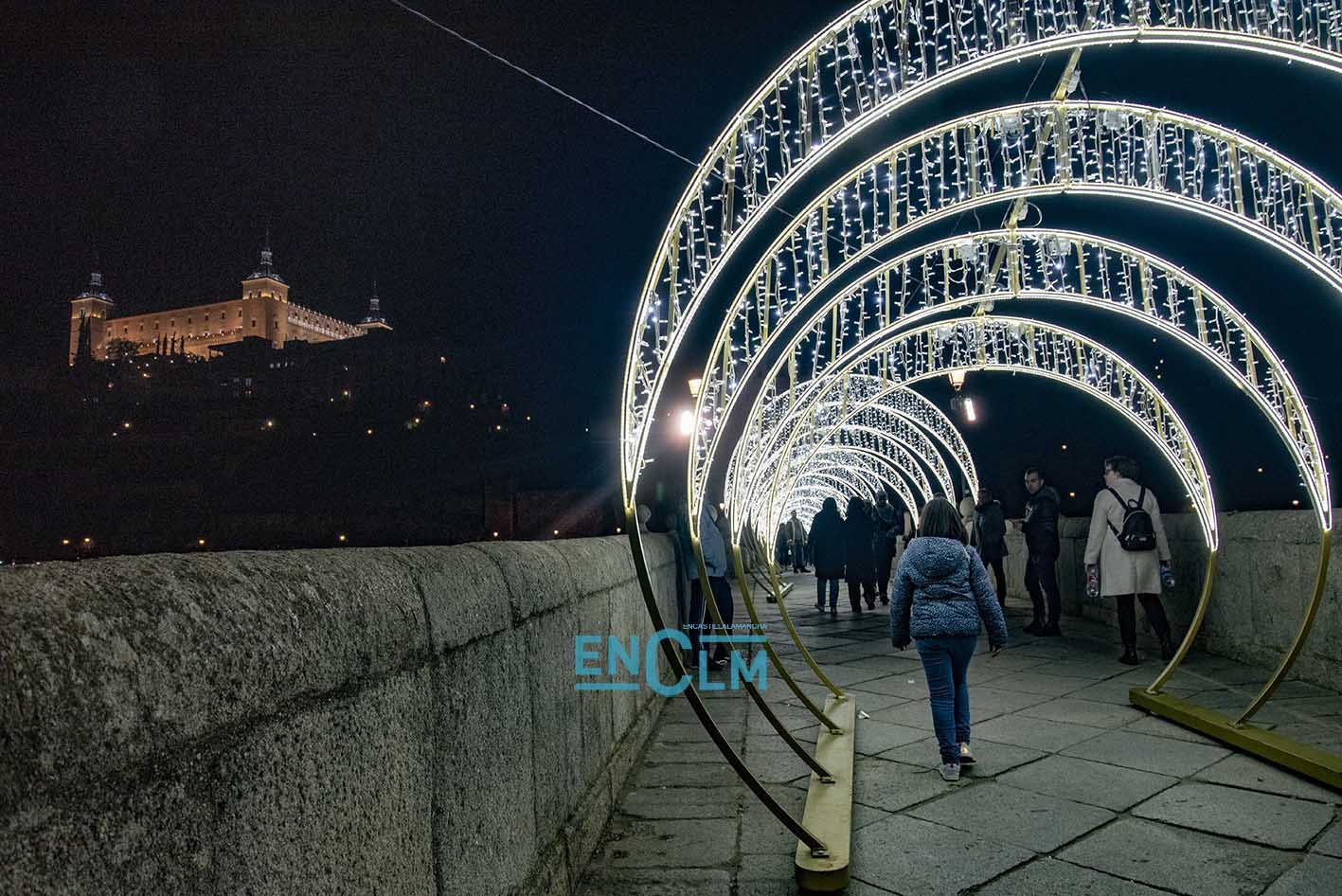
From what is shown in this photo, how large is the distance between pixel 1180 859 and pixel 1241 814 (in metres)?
0.79

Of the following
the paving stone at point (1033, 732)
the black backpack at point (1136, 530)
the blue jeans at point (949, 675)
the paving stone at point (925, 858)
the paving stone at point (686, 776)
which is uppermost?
the black backpack at point (1136, 530)

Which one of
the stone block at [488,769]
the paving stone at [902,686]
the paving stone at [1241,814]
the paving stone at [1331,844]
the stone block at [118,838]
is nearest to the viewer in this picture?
the stone block at [118,838]

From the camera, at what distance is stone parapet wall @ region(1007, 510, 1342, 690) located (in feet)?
22.7

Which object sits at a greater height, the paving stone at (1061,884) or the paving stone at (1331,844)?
the paving stone at (1331,844)

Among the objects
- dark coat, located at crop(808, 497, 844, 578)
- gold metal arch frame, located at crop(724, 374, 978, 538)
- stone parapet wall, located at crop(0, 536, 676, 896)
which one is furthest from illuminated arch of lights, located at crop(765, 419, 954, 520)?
stone parapet wall, located at crop(0, 536, 676, 896)

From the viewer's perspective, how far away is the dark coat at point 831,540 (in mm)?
14016

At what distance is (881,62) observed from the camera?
16.1 feet

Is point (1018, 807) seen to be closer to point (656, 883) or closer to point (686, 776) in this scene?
point (686, 776)

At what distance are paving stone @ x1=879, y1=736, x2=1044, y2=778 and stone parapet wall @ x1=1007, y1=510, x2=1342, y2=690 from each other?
299 centimetres

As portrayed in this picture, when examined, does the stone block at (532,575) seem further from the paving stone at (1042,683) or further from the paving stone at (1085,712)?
the paving stone at (1042,683)

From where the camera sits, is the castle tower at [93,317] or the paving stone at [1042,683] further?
the castle tower at [93,317]

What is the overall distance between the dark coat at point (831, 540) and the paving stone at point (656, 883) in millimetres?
10468

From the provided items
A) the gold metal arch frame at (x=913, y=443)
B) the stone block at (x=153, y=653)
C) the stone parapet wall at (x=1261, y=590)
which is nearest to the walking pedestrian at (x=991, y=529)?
the stone parapet wall at (x=1261, y=590)

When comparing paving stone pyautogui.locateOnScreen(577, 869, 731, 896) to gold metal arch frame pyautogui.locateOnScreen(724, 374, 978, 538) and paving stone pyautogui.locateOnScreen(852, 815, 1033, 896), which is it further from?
gold metal arch frame pyautogui.locateOnScreen(724, 374, 978, 538)
